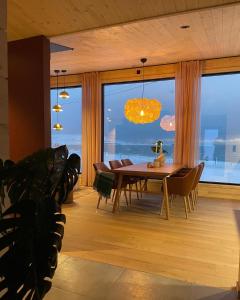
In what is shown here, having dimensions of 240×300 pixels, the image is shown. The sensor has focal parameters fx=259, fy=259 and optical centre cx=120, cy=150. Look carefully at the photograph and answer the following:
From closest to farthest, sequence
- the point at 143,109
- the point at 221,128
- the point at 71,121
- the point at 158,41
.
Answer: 1. the point at 158,41
2. the point at 143,109
3. the point at 221,128
4. the point at 71,121

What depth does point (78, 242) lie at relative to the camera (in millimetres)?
3303

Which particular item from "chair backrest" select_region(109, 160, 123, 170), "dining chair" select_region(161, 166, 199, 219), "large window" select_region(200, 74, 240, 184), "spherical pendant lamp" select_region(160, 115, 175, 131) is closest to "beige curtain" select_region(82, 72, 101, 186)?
"chair backrest" select_region(109, 160, 123, 170)

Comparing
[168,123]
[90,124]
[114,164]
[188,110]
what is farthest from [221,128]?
[90,124]

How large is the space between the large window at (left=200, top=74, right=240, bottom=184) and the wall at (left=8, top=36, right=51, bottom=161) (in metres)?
4.02

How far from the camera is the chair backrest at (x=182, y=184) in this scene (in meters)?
4.21

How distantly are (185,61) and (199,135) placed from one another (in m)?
1.71

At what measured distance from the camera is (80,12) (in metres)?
2.79

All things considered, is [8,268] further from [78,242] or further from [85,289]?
[78,242]

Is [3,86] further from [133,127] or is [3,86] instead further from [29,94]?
[133,127]

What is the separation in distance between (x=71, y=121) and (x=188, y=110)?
3.59 metres

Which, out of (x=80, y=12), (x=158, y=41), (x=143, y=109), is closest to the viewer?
(x=80, y=12)

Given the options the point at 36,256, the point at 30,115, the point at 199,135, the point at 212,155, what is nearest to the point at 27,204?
the point at 36,256

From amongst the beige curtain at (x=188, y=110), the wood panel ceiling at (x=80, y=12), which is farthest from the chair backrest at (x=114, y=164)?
the wood panel ceiling at (x=80, y=12)

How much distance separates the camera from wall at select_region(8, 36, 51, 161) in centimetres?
340
